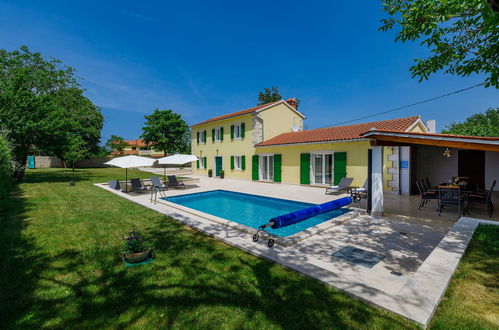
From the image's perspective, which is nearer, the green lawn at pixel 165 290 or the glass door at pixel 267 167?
the green lawn at pixel 165 290

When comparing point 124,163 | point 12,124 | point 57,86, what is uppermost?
point 57,86

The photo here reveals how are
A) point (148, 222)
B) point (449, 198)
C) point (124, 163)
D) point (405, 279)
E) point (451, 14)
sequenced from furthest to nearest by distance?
point (124, 163)
point (449, 198)
point (148, 222)
point (451, 14)
point (405, 279)

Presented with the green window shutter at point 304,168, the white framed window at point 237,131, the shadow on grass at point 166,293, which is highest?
the white framed window at point 237,131

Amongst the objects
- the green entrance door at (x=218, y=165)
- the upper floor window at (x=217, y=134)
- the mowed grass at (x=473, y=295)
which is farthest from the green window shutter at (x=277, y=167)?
the mowed grass at (x=473, y=295)

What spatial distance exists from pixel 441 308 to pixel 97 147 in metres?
50.9

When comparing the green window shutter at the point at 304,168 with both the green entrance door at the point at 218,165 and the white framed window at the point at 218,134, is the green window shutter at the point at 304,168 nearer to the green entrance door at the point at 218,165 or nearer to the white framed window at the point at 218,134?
the green entrance door at the point at 218,165

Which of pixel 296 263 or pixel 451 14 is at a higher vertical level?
pixel 451 14

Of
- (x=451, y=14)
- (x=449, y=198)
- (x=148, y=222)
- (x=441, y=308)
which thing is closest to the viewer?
(x=441, y=308)

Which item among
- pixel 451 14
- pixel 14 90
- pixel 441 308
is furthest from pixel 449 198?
pixel 14 90

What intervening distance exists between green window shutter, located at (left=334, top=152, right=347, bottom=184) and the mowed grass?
9544 millimetres

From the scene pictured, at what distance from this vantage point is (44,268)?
402 centimetres

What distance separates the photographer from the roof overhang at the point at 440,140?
528 centimetres

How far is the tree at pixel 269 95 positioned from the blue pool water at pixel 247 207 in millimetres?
31313

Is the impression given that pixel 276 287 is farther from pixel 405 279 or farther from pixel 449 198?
pixel 449 198
